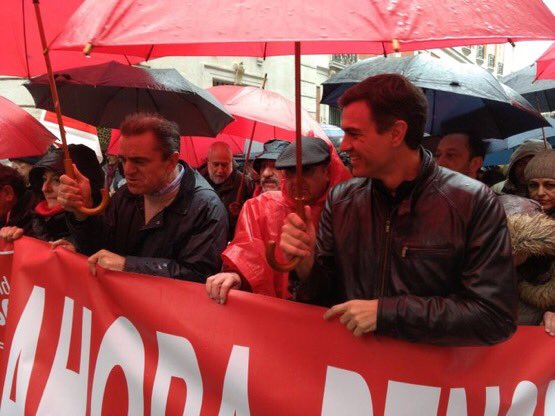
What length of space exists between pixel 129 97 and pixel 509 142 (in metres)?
3.38

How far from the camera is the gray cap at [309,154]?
3156 mm

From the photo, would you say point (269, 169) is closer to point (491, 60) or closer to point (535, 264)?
point (535, 264)

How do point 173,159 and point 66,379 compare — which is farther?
point 173,159

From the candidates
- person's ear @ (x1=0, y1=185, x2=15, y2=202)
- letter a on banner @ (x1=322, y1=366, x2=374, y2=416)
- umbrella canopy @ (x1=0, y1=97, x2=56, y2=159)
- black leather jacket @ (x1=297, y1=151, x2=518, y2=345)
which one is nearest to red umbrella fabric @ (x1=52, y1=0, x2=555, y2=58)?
black leather jacket @ (x1=297, y1=151, x2=518, y2=345)

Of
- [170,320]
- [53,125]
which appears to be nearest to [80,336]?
[170,320]

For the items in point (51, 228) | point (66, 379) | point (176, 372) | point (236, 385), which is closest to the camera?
point (236, 385)

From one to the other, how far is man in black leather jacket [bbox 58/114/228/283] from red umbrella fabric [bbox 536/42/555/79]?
2.36 m

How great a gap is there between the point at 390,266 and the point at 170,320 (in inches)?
38.8

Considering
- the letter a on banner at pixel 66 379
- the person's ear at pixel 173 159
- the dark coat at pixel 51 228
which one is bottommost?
the letter a on banner at pixel 66 379

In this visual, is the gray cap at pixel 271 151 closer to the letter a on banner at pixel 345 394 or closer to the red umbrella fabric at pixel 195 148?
the red umbrella fabric at pixel 195 148

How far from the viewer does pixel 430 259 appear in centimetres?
215

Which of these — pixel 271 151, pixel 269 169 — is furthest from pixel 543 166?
pixel 271 151

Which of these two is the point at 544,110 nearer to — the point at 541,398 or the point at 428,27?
the point at 541,398

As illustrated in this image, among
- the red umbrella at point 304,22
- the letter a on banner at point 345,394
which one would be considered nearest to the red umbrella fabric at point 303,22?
the red umbrella at point 304,22
